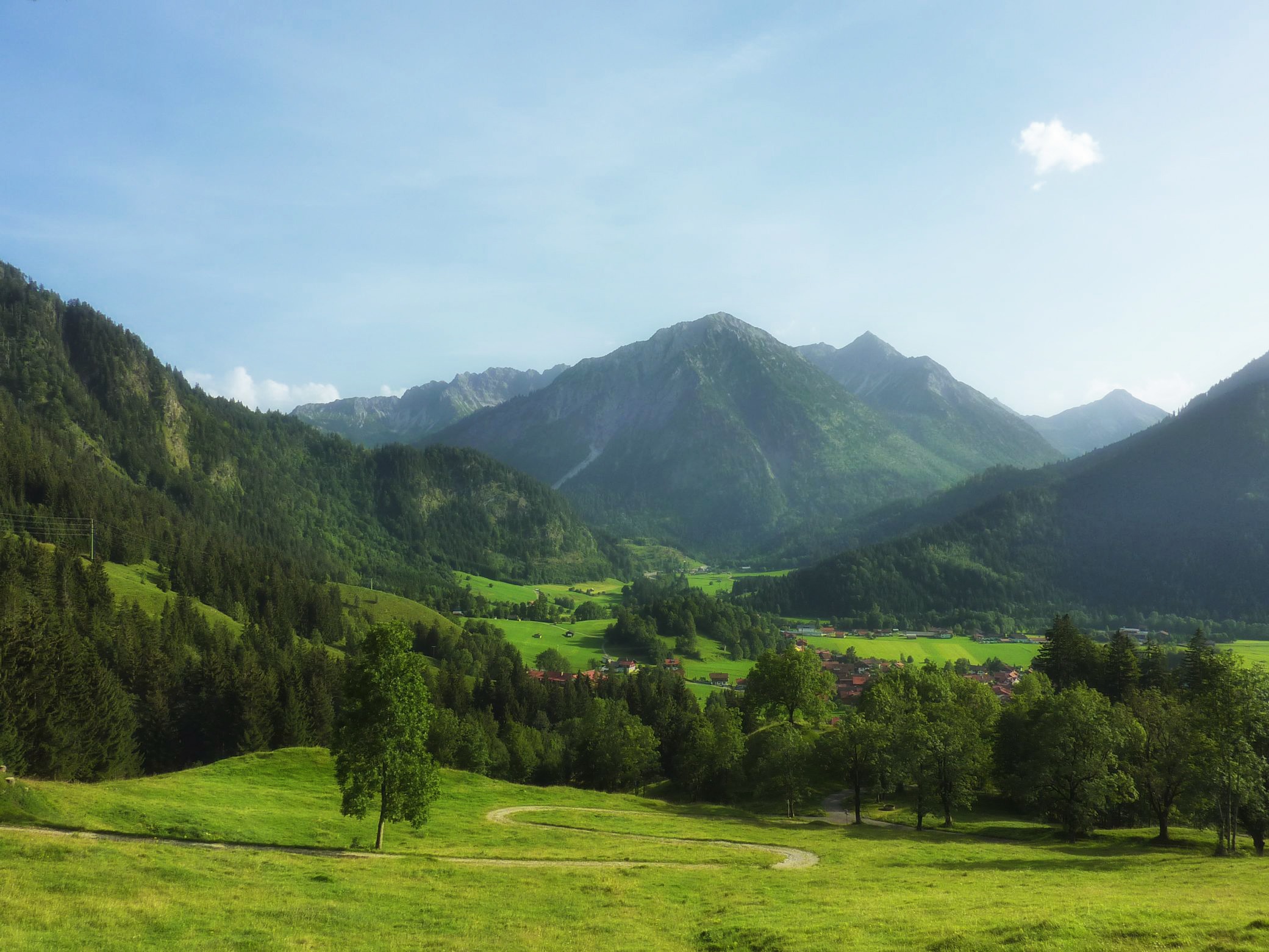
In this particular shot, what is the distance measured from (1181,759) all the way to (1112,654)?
4025cm

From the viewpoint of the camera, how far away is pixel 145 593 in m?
155

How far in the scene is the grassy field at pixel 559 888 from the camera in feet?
80.1

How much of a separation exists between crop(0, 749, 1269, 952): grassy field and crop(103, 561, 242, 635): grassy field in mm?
105120

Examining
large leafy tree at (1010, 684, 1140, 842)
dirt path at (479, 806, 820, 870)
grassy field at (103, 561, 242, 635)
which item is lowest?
dirt path at (479, 806, 820, 870)

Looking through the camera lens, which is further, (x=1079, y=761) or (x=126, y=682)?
(x=126, y=682)

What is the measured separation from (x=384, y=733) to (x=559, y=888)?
16.3 meters

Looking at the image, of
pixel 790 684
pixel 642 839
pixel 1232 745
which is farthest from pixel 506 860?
pixel 790 684

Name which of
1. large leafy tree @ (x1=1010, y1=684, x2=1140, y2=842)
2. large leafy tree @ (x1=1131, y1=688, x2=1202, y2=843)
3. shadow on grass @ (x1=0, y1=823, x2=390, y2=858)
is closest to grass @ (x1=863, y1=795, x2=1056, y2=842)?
large leafy tree @ (x1=1010, y1=684, x2=1140, y2=842)

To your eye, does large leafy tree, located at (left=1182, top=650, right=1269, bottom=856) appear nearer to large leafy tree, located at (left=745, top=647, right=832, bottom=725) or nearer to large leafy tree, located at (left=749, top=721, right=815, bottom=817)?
large leafy tree, located at (left=749, top=721, right=815, bottom=817)

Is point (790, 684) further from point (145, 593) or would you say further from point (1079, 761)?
point (145, 593)

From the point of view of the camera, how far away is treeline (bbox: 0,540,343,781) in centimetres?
7088

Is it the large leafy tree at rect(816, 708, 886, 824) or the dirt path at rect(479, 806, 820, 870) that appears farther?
the large leafy tree at rect(816, 708, 886, 824)

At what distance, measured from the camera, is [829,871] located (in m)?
45.8

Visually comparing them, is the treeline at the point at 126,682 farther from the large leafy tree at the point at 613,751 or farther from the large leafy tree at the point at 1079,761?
the large leafy tree at the point at 1079,761
